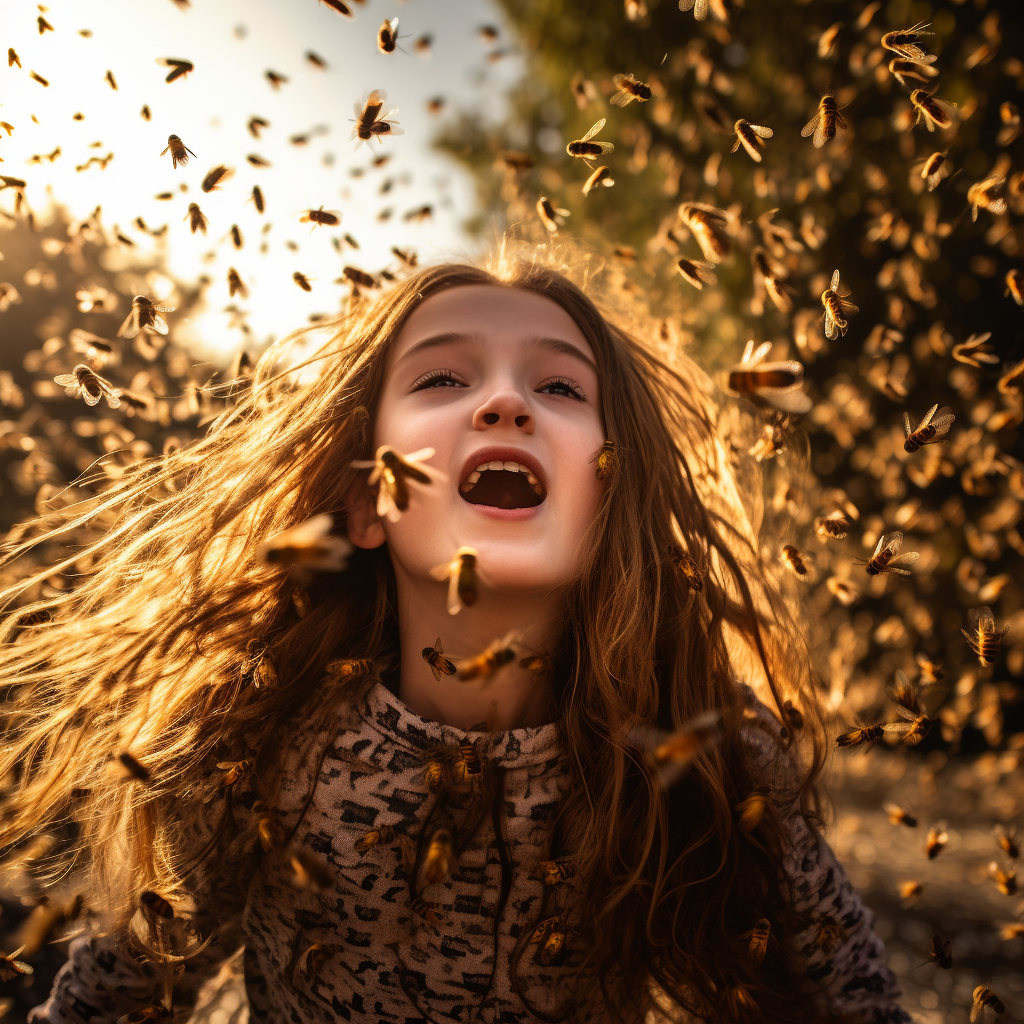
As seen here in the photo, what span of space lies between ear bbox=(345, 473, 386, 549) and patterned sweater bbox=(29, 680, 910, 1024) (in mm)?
665

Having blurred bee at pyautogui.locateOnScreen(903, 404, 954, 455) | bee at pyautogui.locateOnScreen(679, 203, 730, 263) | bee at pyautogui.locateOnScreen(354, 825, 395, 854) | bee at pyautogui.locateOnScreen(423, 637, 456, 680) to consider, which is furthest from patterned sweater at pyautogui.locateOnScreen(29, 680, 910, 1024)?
bee at pyautogui.locateOnScreen(679, 203, 730, 263)

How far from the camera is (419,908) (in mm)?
2236

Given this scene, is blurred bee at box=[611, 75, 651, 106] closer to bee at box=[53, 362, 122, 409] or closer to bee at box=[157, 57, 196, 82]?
bee at box=[157, 57, 196, 82]

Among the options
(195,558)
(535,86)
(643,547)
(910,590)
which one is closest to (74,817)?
(195,558)

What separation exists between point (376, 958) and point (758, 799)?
1.48m

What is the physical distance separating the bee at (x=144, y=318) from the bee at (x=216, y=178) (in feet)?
2.11

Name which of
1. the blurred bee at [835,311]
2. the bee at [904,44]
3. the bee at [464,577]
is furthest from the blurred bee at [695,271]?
the bee at [464,577]

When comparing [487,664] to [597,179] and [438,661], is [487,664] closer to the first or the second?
[438,661]

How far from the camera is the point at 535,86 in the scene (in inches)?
672

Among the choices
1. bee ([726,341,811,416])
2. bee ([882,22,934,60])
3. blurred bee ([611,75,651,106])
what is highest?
bee ([882,22,934,60])

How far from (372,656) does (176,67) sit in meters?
2.82

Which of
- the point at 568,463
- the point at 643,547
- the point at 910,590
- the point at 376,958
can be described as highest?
the point at 568,463

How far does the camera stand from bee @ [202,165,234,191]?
10.1 ft

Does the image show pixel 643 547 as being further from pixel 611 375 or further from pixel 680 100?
pixel 680 100
